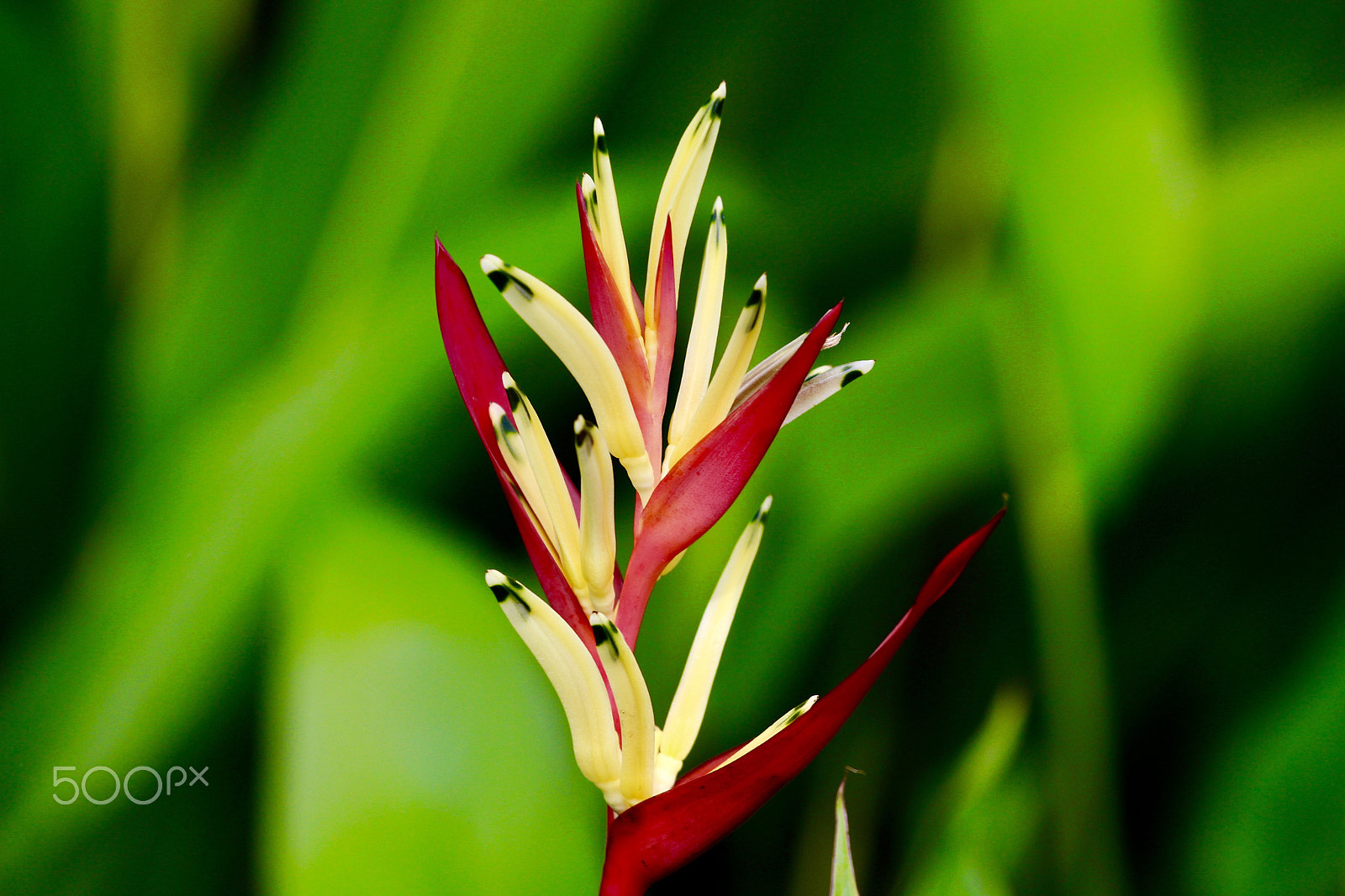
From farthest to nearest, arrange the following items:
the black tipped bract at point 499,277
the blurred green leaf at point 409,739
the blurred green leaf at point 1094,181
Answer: the blurred green leaf at point 1094,181
the blurred green leaf at point 409,739
the black tipped bract at point 499,277

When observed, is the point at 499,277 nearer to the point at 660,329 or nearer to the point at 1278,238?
the point at 660,329

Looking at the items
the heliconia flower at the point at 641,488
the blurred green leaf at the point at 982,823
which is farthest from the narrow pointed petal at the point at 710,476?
the blurred green leaf at the point at 982,823

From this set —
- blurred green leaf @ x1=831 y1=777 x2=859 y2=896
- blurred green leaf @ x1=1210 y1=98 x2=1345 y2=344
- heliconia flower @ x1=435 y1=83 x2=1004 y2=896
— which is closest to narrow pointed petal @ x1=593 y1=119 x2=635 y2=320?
heliconia flower @ x1=435 y1=83 x2=1004 y2=896

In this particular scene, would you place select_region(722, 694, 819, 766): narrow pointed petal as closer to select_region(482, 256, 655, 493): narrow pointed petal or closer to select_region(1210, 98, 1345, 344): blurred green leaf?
select_region(482, 256, 655, 493): narrow pointed petal

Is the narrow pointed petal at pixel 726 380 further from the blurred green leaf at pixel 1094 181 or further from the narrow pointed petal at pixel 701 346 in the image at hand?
the blurred green leaf at pixel 1094 181

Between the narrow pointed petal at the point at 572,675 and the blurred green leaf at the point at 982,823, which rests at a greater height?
the narrow pointed petal at the point at 572,675

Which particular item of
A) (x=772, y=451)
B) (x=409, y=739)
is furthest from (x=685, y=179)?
(x=772, y=451)
